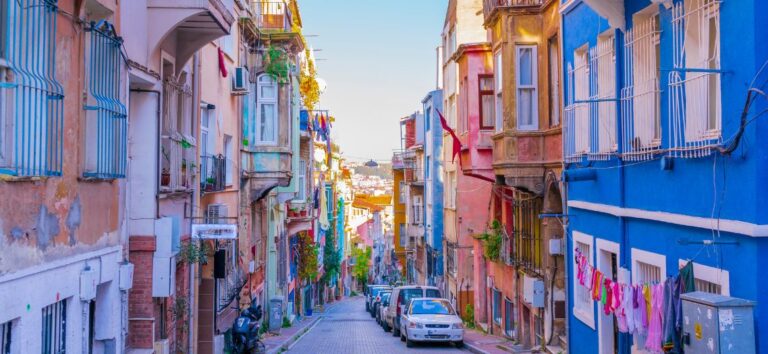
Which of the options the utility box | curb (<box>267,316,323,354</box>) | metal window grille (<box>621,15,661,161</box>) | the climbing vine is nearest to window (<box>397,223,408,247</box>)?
curb (<box>267,316,323,354</box>)

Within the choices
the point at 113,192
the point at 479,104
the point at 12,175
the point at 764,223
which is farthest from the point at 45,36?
the point at 479,104

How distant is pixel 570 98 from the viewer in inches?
635

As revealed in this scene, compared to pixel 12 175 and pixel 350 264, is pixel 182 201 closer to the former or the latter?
pixel 12 175

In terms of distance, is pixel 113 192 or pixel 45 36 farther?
pixel 113 192

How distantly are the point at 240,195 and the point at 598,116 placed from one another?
12472 millimetres

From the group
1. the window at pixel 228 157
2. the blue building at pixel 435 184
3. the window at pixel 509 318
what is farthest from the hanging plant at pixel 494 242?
the blue building at pixel 435 184

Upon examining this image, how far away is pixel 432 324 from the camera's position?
2498 cm

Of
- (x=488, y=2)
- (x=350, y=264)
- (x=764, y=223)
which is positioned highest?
(x=488, y=2)

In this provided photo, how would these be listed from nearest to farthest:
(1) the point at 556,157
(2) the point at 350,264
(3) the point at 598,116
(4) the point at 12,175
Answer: (4) the point at 12,175 → (3) the point at 598,116 → (1) the point at 556,157 → (2) the point at 350,264

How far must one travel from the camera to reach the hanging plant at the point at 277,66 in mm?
25020

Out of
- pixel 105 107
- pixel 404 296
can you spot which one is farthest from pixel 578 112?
pixel 404 296

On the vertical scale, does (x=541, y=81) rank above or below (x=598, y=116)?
above

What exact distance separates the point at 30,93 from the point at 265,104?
16.8m

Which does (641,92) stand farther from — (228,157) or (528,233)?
(228,157)
